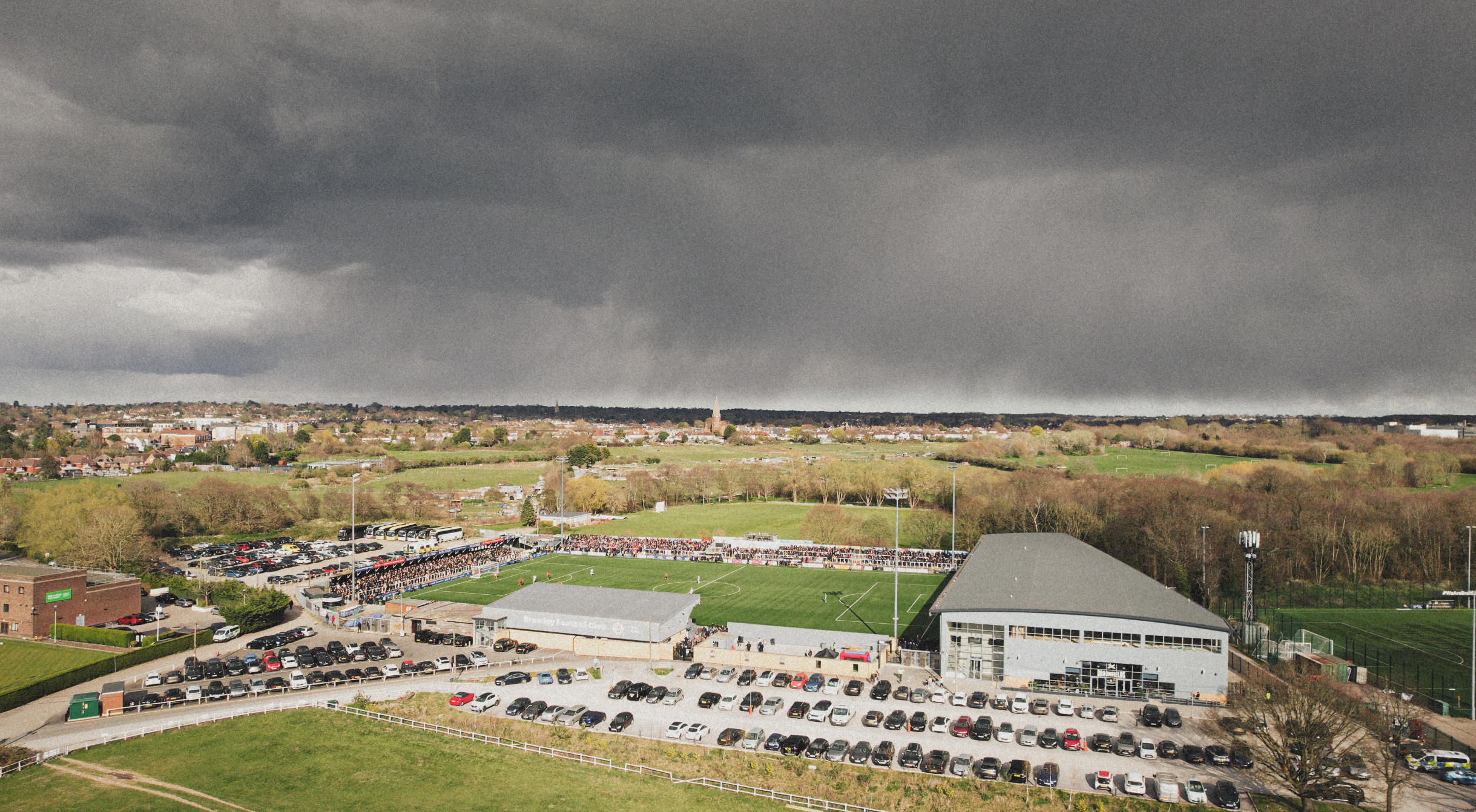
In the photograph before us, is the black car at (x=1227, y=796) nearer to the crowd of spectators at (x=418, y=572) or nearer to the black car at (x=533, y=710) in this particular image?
the black car at (x=533, y=710)

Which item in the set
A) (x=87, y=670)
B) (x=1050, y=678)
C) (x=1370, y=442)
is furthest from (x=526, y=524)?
(x=1370, y=442)

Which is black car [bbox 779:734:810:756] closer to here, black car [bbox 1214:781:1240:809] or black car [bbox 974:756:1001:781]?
black car [bbox 974:756:1001:781]

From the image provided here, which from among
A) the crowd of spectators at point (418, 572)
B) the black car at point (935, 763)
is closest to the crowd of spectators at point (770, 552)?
the crowd of spectators at point (418, 572)

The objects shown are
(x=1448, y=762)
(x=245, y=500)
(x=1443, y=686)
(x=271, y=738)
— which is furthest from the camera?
(x=245, y=500)

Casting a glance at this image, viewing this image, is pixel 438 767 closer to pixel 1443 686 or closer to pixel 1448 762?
pixel 1448 762

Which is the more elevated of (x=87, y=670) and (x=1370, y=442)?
(x=1370, y=442)

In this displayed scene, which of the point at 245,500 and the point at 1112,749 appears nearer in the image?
the point at 1112,749
